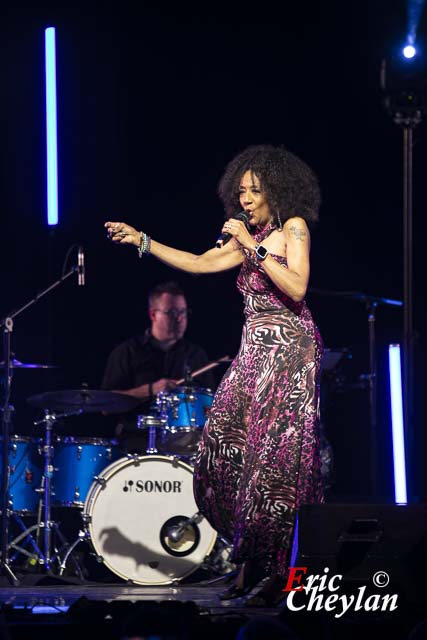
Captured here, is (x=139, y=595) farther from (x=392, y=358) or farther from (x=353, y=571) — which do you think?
(x=392, y=358)

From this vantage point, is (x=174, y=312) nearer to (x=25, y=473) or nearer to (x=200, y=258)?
(x=25, y=473)

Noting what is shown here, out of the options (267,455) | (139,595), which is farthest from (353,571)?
(139,595)

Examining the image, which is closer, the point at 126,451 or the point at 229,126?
the point at 126,451

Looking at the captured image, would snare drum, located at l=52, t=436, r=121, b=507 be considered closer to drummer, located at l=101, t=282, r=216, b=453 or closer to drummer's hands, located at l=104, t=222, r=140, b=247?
drummer, located at l=101, t=282, r=216, b=453

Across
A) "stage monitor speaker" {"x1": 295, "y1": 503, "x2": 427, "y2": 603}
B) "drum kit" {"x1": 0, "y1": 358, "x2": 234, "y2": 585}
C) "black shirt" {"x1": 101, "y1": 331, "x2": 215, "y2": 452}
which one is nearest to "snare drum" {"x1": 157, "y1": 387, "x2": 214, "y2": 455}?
"drum kit" {"x1": 0, "y1": 358, "x2": 234, "y2": 585}

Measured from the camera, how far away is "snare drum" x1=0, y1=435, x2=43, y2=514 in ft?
22.2

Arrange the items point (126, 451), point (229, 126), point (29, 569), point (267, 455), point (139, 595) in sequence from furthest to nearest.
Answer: point (229, 126)
point (126, 451)
point (29, 569)
point (139, 595)
point (267, 455)

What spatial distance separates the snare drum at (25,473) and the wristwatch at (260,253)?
3.22m

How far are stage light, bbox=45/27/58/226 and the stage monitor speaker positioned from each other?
13.1 ft

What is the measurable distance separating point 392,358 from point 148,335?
1.83 meters

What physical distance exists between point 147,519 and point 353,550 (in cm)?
309

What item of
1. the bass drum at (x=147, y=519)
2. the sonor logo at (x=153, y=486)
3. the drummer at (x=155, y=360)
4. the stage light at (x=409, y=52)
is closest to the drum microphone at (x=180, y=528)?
A: the bass drum at (x=147, y=519)

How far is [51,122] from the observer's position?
704 centimetres

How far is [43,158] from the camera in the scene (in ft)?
23.9
